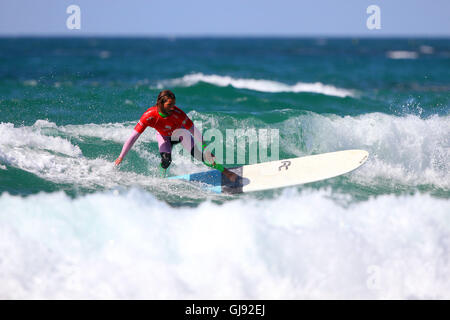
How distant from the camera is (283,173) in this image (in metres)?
6.91

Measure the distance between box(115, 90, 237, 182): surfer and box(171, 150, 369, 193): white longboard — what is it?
0.96 feet

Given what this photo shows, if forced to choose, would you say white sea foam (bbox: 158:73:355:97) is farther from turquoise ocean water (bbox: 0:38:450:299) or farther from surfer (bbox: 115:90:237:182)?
surfer (bbox: 115:90:237:182)

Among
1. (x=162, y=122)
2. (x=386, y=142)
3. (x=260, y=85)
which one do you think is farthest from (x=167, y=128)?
(x=260, y=85)

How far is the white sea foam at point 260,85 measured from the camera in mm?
17609

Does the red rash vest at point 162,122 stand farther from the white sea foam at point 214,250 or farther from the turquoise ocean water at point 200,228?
the white sea foam at point 214,250

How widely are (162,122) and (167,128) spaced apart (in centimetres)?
12

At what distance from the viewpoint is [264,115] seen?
35.3 feet

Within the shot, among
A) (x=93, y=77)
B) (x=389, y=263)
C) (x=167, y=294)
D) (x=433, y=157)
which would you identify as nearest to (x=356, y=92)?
(x=433, y=157)

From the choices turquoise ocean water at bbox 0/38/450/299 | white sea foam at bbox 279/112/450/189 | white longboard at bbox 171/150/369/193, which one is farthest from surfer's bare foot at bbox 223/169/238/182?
white sea foam at bbox 279/112/450/189

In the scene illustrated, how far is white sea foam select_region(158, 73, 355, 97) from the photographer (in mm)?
17609

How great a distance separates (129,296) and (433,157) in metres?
6.17

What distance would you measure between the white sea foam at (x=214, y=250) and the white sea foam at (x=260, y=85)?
11.4 m

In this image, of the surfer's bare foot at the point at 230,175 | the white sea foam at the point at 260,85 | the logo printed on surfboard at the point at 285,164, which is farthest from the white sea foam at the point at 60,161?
the white sea foam at the point at 260,85

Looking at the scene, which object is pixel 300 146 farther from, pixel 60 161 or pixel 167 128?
pixel 60 161
